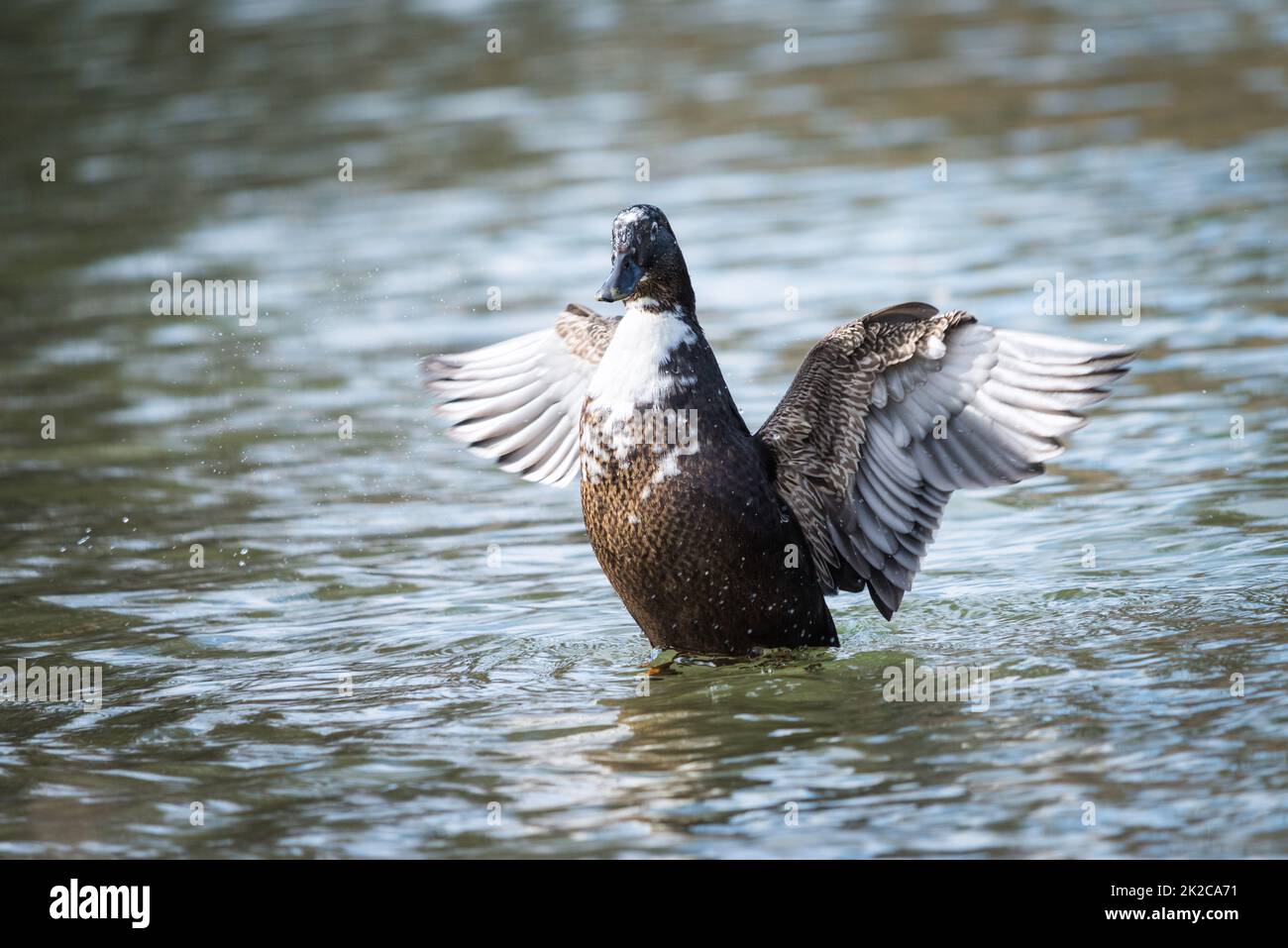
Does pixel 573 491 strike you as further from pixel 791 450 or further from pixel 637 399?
pixel 637 399

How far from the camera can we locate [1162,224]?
14.3 meters

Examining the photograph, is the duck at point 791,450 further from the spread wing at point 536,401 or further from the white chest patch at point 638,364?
the spread wing at point 536,401

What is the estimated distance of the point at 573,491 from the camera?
36.2 ft

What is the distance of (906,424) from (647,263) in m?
1.25

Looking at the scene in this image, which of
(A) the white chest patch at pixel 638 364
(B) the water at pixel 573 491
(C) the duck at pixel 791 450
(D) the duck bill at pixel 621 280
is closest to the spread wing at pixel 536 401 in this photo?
(B) the water at pixel 573 491

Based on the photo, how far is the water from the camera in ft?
21.4

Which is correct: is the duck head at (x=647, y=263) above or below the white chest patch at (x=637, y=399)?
above

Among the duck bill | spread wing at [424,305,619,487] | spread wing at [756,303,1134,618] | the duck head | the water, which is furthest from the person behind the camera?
spread wing at [424,305,619,487]

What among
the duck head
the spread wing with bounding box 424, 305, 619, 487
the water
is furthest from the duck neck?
the water

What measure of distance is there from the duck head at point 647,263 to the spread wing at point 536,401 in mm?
1383

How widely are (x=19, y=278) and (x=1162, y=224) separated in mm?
9343

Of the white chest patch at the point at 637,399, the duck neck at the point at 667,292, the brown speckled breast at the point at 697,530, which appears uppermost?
the duck neck at the point at 667,292

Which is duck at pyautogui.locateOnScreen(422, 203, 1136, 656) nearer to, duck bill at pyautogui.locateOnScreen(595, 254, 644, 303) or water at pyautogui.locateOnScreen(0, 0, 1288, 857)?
duck bill at pyautogui.locateOnScreen(595, 254, 644, 303)

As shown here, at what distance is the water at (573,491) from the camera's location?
21.4 ft
